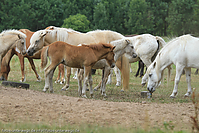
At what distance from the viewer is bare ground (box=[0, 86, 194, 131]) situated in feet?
13.9

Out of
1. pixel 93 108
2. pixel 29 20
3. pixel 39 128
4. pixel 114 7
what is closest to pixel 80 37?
pixel 93 108

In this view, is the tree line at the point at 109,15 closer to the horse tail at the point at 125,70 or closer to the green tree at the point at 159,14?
the green tree at the point at 159,14

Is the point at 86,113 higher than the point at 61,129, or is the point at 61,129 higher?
the point at 86,113

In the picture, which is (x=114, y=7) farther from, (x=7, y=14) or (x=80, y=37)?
(x=80, y=37)

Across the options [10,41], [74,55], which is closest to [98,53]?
[74,55]

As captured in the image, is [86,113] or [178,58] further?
[178,58]

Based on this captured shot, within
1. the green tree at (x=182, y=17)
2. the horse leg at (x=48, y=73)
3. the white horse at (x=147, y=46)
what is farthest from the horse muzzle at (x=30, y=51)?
the green tree at (x=182, y=17)

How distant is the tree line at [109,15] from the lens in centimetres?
4212

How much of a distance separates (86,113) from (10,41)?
602cm

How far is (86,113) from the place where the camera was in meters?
4.69

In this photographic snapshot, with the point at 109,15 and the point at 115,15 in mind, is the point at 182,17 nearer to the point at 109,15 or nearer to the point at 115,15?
the point at 115,15

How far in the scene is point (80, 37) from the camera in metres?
8.86

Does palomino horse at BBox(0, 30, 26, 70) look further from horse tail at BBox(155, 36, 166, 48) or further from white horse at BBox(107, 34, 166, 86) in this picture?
horse tail at BBox(155, 36, 166, 48)

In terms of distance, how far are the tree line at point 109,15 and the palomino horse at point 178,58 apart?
34718 mm
